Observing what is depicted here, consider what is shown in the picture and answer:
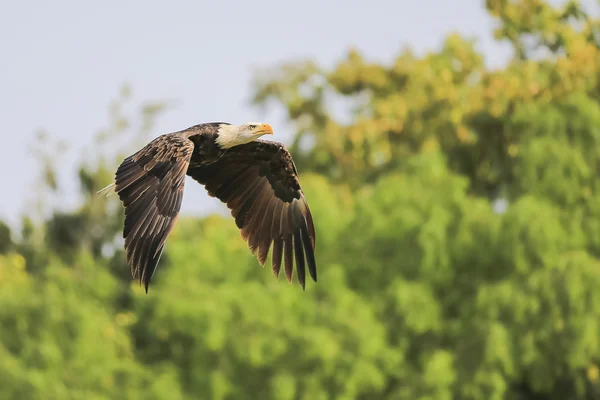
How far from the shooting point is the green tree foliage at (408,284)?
32094 mm

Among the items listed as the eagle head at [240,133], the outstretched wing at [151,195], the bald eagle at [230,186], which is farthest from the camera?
the eagle head at [240,133]

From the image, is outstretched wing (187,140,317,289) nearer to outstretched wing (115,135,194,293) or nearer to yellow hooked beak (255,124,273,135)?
yellow hooked beak (255,124,273,135)

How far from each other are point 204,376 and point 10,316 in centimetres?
515

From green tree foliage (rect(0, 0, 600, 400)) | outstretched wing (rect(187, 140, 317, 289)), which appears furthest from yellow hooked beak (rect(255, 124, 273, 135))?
green tree foliage (rect(0, 0, 600, 400))

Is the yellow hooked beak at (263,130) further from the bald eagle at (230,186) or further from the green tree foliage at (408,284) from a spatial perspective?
the green tree foliage at (408,284)

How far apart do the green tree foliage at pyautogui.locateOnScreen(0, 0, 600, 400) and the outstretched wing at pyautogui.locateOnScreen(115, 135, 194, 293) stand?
1767 cm

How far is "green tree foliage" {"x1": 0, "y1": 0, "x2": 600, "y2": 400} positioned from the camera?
32094 millimetres

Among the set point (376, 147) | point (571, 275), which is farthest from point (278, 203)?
point (376, 147)

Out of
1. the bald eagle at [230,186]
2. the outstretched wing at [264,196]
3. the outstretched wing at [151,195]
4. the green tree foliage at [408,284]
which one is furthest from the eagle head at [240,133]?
the green tree foliage at [408,284]

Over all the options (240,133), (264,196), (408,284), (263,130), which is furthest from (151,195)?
(408,284)

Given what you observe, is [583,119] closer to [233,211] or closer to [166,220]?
[233,211]

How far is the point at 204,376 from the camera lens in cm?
3522

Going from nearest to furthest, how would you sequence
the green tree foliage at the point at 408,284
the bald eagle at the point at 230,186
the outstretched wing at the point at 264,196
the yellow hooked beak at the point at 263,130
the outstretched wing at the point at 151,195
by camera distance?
the outstretched wing at the point at 151,195, the bald eagle at the point at 230,186, the yellow hooked beak at the point at 263,130, the outstretched wing at the point at 264,196, the green tree foliage at the point at 408,284

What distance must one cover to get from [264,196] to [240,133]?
5.14 feet
